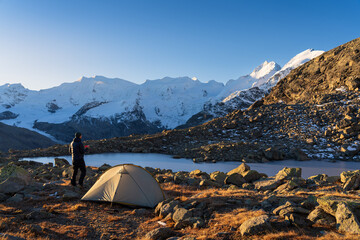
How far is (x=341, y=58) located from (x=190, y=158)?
40.9 m

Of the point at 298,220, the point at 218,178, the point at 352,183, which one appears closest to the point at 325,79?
the point at 352,183

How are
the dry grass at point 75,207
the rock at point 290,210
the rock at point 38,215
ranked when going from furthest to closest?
the dry grass at point 75,207 < the rock at point 38,215 < the rock at point 290,210

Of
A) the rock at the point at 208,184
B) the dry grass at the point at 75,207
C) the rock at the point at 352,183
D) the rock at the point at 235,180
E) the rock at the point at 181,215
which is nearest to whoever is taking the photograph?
the rock at the point at 181,215

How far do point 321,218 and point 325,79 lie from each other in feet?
164

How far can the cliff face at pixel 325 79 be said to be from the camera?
41062mm

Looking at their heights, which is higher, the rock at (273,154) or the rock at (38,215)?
the rock at (273,154)

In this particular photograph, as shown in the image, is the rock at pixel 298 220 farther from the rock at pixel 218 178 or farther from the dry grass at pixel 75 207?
the dry grass at pixel 75 207

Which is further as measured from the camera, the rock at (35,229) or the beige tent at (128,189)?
the beige tent at (128,189)

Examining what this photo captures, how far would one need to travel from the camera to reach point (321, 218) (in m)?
6.25

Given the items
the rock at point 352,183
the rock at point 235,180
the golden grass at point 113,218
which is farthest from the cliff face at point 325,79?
the golden grass at point 113,218

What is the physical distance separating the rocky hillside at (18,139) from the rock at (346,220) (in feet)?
421

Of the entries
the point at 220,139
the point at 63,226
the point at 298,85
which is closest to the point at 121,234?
the point at 63,226

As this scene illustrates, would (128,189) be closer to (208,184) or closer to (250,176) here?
(208,184)

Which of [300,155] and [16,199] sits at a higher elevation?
[300,155]
